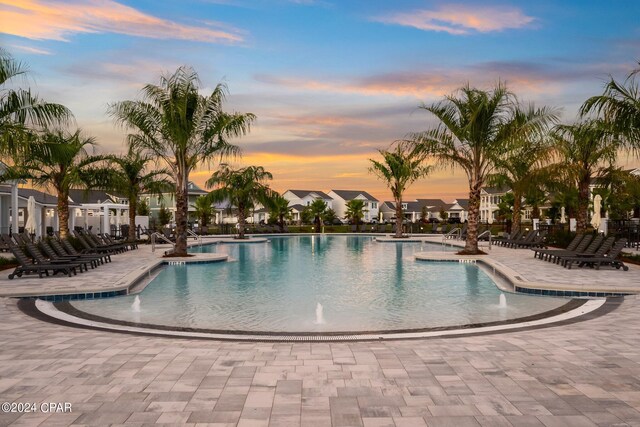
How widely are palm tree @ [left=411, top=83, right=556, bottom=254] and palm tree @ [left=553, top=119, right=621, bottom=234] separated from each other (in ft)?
8.60

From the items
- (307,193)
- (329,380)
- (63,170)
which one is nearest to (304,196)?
(307,193)

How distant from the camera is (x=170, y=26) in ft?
64.8

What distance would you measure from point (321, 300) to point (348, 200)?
94212mm

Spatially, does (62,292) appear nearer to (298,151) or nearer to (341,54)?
(341,54)

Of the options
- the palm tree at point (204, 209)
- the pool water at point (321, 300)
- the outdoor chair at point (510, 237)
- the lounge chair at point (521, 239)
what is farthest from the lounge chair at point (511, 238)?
the palm tree at point (204, 209)

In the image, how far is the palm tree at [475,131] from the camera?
69.0ft

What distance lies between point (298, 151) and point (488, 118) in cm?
1984

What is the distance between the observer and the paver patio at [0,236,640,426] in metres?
4.49

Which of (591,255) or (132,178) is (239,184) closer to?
(132,178)

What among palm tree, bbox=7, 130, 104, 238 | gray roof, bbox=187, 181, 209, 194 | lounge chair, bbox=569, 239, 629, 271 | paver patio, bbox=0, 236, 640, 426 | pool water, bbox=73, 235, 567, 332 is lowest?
pool water, bbox=73, 235, 567, 332

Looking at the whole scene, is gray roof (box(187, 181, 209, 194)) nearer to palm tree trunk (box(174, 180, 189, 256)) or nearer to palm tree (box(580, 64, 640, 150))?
palm tree trunk (box(174, 180, 189, 256))

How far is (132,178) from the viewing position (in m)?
30.1

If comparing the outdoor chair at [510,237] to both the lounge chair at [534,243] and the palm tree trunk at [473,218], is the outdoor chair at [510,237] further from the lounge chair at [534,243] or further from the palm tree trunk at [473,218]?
the palm tree trunk at [473,218]

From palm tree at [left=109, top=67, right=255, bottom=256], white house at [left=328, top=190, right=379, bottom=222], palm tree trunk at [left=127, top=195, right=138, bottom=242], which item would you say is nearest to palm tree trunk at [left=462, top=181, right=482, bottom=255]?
palm tree at [left=109, top=67, right=255, bottom=256]
